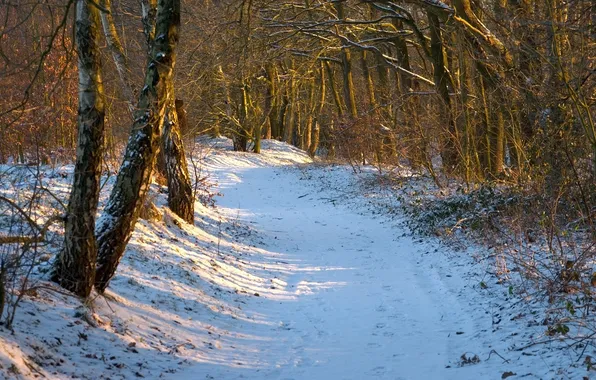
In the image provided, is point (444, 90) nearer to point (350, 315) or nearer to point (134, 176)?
point (350, 315)

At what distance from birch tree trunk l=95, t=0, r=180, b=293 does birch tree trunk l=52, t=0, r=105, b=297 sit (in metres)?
0.51

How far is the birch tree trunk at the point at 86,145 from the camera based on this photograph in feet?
17.5

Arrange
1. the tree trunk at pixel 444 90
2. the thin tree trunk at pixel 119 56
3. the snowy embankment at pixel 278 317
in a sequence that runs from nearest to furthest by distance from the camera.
Result: the snowy embankment at pixel 278 317 → the thin tree trunk at pixel 119 56 → the tree trunk at pixel 444 90

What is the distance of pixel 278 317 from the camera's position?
7.29m

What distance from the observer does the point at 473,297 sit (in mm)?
6906

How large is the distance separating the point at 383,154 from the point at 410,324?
11.9 m

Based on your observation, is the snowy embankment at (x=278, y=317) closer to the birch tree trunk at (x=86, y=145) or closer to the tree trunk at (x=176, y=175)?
the tree trunk at (x=176, y=175)

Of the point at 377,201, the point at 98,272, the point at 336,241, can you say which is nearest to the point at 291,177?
the point at 377,201

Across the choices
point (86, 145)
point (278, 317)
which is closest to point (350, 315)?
point (278, 317)

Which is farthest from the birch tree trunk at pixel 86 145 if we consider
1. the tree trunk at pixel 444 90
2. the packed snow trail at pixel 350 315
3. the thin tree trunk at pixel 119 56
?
the tree trunk at pixel 444 90

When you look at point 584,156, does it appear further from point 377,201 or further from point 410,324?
point 377,201

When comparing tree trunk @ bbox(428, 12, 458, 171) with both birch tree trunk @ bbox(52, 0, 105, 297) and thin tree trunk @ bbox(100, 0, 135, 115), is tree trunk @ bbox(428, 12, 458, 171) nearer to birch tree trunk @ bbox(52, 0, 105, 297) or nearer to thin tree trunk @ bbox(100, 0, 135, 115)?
thin tree trunk @ bbox(100, 0, 135, 115)

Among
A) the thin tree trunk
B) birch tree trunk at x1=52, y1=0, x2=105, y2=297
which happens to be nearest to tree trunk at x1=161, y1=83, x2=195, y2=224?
the thin tree trunk

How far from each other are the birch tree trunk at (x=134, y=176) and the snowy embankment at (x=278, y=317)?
19.0 inches
